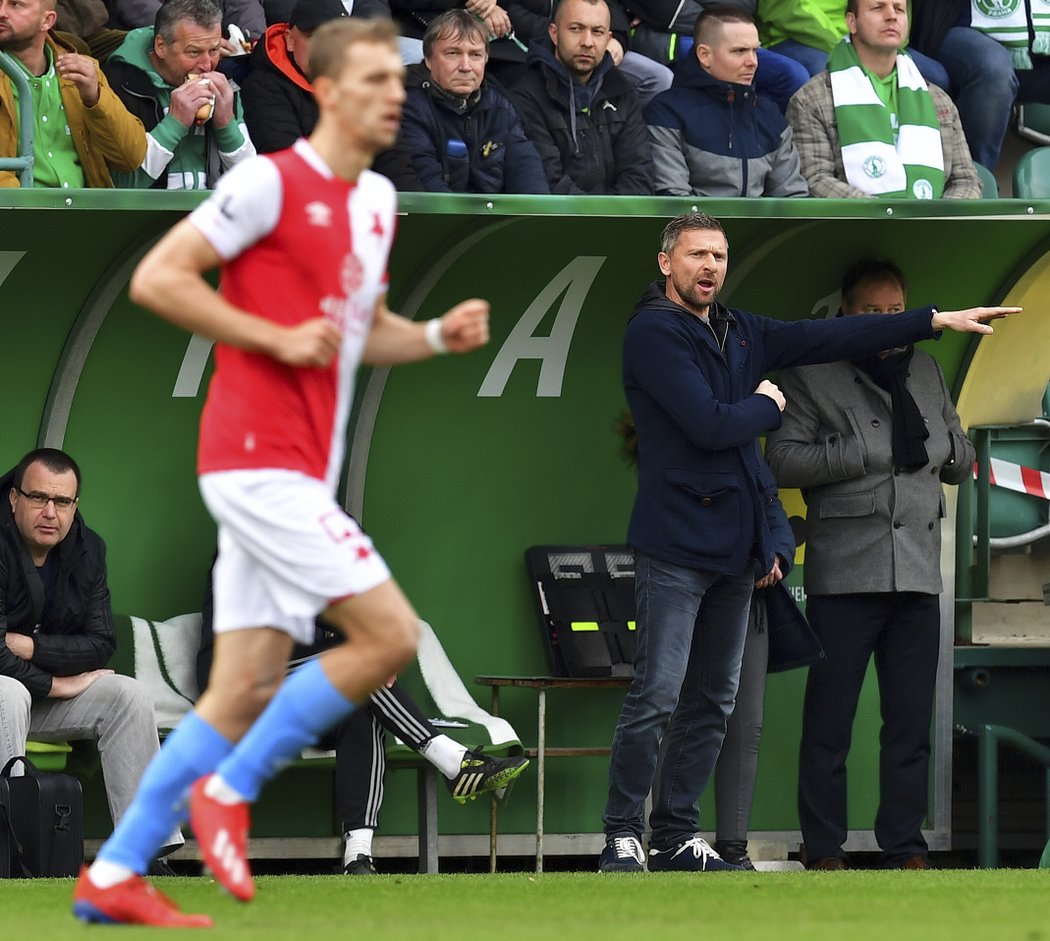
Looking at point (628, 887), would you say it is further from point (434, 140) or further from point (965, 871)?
point (434, 140)

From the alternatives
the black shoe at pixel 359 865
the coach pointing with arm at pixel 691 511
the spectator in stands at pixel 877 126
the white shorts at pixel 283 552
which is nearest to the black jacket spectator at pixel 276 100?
the coach pointing with arm at pixel 691 511

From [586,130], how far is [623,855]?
3.04m

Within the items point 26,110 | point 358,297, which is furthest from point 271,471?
point 26,110

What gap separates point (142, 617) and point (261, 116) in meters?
1.98

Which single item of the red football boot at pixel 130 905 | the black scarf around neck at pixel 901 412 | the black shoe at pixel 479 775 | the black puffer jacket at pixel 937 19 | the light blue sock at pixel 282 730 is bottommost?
the black shoe at pixel 479 775

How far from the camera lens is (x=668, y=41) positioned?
9.28m

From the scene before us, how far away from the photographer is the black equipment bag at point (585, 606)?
26.0 feet

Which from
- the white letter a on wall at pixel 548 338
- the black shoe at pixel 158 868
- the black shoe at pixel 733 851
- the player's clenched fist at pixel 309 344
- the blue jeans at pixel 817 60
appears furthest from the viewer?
the blue jeans at pixel 817 60

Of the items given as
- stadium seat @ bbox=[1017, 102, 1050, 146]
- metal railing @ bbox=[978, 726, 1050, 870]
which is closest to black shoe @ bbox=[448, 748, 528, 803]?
metal railing @ bbox=[978, 726, 1050, 870]

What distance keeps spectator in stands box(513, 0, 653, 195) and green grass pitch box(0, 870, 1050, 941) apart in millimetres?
3028

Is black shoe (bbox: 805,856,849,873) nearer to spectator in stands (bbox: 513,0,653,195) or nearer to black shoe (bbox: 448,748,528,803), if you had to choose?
black shoe (bbox: 448,748,528,803)

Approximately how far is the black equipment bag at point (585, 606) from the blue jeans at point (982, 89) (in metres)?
2.82

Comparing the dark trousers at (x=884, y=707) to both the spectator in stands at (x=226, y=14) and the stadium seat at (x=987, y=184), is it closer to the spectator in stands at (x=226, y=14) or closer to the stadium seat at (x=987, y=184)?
the stadium seat at (x=987, y=184)

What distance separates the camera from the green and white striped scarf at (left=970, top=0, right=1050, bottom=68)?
9.70m
